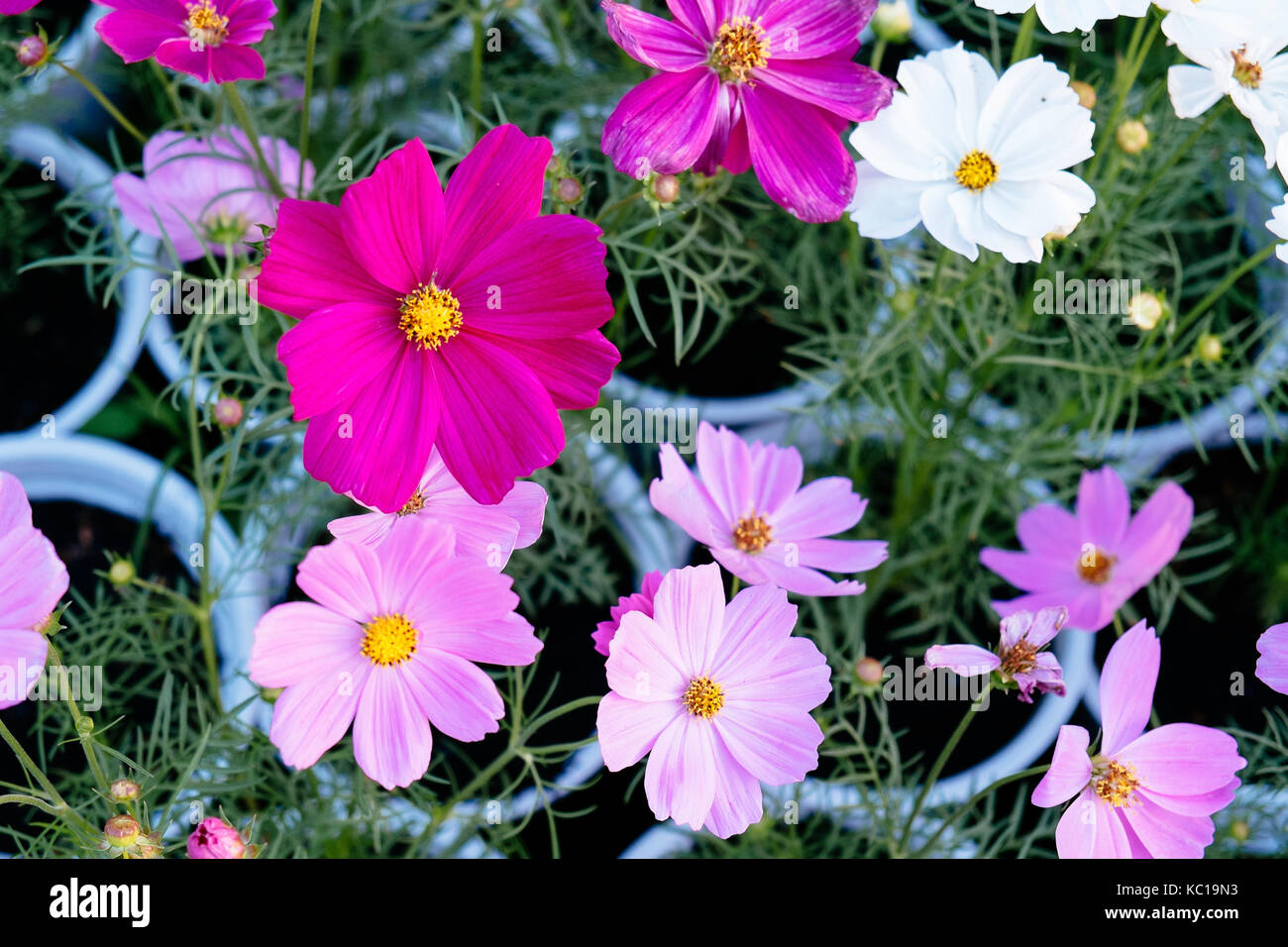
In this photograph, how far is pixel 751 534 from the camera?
27.9 inches

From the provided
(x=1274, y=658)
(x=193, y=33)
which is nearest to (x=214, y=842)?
(x=193, y=33)

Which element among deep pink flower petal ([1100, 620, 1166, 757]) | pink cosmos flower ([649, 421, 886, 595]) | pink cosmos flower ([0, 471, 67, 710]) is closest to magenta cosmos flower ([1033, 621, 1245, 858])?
deep pink flower petal ([1100, 620, 1166, 757])

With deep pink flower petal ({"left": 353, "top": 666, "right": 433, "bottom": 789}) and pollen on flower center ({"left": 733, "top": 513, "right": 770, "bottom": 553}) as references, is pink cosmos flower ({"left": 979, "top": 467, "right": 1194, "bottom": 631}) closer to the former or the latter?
pollen on flower center ({"left": 733, "top": 513, "right": 770, "bottom": 553})

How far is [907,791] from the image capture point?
0.83 metres

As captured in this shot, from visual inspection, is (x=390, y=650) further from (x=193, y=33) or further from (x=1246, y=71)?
(x=1246, y=71)

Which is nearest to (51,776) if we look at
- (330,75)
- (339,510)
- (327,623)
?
(339,510)

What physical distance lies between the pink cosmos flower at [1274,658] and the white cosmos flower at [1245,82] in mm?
266

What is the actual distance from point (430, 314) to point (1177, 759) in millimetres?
441

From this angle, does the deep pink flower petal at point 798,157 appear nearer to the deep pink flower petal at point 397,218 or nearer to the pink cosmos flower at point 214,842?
the deep pink flower petal at point 397,218

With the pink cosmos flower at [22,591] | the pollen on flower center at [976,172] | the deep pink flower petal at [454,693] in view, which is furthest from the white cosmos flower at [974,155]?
the pink cosmos flower at [22,591]

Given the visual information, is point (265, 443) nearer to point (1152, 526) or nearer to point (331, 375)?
point (331, 375)

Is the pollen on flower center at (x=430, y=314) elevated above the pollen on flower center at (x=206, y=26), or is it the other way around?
the pollen on flower center at (x=206, y=26)

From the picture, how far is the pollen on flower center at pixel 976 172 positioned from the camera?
671 millimetres
